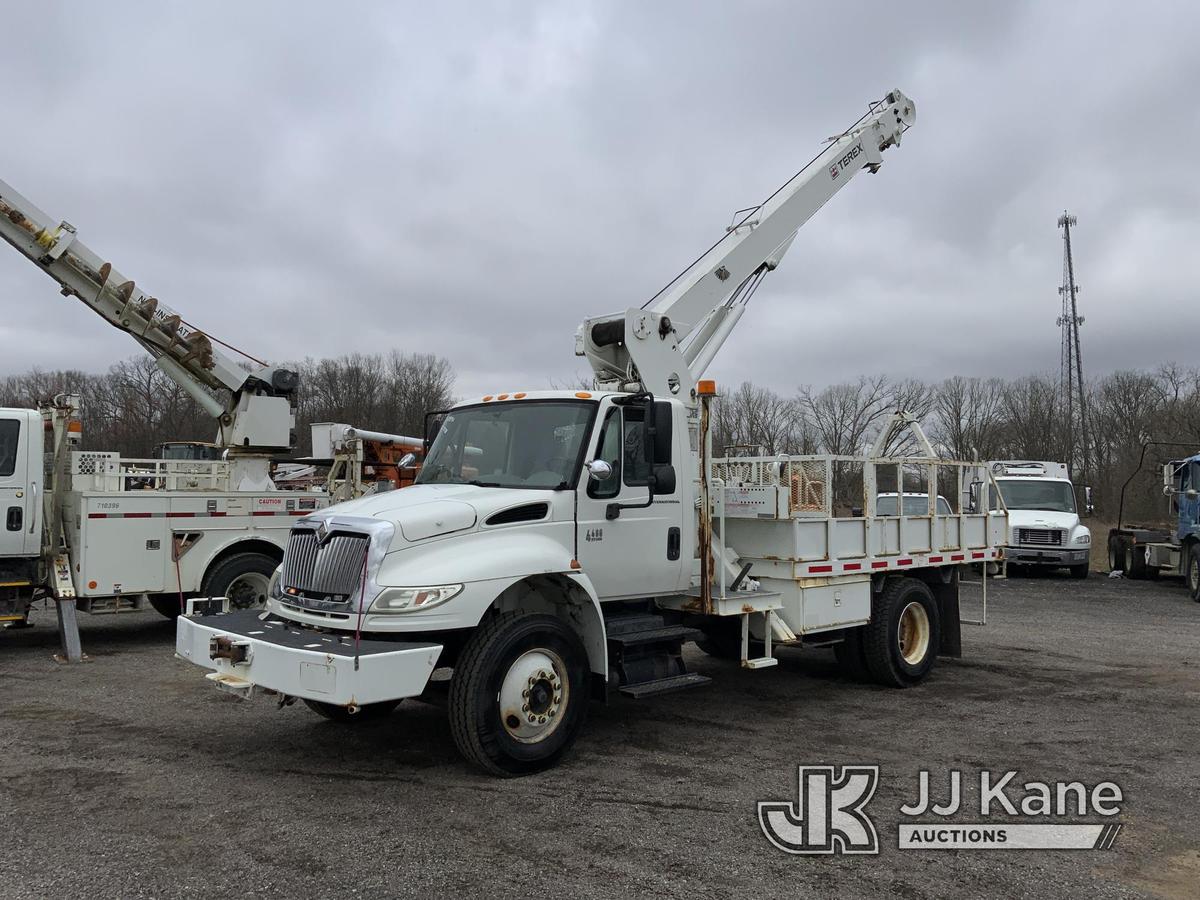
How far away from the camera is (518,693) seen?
5.57 meters

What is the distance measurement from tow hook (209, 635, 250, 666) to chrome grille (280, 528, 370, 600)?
53 cm

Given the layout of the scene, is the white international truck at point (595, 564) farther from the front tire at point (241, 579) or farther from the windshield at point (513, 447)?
the front tire at point (241, 579)

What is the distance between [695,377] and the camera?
8.69 meters

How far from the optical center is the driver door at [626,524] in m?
6.28

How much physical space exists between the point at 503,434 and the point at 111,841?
3.41 metres

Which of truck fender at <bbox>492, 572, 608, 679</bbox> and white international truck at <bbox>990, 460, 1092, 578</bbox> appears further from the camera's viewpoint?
white international truck at <bbox>990, 460, 1092, 578</bbox>

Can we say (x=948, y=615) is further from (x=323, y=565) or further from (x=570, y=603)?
(x=323, y=565)

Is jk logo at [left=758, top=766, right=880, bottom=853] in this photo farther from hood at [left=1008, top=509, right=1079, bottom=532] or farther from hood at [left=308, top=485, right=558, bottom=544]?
hood at [left=1008, top=509, right=1079, bottom=532]

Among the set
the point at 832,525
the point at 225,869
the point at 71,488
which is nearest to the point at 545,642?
the point at 225,869

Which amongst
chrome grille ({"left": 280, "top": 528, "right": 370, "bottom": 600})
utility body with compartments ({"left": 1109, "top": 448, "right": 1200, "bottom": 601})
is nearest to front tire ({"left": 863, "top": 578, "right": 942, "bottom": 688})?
chrome grille ({"left": 280, "top": 528, "right": 370, "bottom": 600})

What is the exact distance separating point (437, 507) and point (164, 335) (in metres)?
8.31

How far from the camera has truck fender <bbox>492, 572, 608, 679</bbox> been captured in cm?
599

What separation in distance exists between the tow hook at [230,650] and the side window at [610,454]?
2.38 meters

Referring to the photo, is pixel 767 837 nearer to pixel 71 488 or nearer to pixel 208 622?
pixel 208 622
